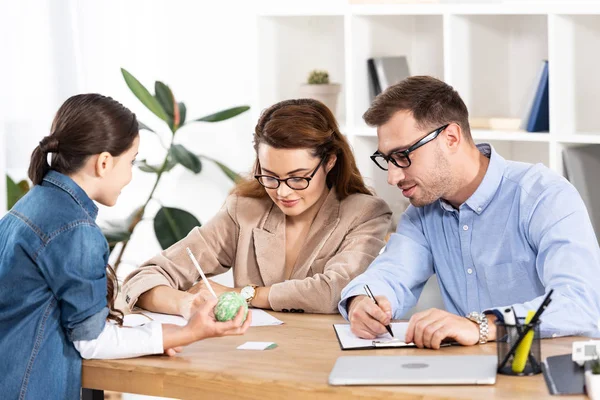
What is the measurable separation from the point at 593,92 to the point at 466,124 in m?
Answer: 1.21

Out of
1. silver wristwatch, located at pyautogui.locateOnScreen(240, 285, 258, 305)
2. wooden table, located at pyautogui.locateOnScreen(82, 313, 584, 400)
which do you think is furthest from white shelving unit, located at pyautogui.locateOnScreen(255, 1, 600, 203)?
wooden table, located at pyautogui.locateOnScreen(82, 313, 584, 400)

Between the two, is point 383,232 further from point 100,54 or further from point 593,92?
point 100,54

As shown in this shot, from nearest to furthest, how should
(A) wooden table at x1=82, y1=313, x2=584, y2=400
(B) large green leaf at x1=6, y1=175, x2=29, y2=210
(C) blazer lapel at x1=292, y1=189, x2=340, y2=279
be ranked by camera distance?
(A) wooden table at x1=82, y1=313, x2=584, y2=400
(C) blazer lapel at x1=292, y1=189, x2=340, y2=279
(B) large green leaf at x1=6, y1=175, x2=29, y2=210

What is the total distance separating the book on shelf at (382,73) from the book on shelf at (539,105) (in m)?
0.55

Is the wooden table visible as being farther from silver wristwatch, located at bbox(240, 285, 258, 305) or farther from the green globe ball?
silver wristwatch, located at bbox(240, 285, 258, 305)

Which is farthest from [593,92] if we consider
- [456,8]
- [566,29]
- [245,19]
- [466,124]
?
[245,19]

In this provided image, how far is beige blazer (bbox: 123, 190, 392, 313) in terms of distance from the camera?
2438 millimetres

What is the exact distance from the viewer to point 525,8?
127 inches

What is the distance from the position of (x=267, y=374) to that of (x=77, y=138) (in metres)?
0.64

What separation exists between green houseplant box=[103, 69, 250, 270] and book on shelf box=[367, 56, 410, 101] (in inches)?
21.0

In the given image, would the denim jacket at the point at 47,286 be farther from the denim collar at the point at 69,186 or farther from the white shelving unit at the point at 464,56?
the white shelving unit at the point at 464,56

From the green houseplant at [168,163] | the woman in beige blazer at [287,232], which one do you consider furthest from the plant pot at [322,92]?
the woman in beige blazer at [287,232]

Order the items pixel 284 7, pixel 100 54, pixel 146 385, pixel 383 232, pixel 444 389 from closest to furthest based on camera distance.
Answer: pixel 444 389
pixel 146 385
pixel 383 232
pixel 284 7
pixel 100 54

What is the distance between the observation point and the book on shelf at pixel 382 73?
370 cm
